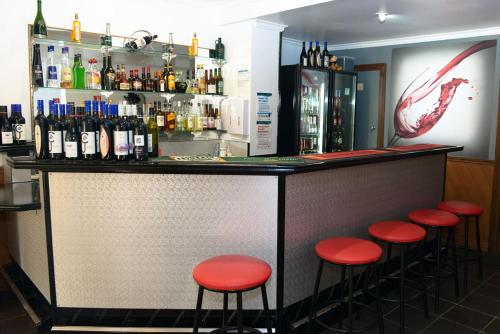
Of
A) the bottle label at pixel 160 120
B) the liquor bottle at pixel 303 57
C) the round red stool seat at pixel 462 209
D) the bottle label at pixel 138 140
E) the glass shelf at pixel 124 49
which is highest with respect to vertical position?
the liquor bottle at pixel 303 57

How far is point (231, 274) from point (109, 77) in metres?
2.46

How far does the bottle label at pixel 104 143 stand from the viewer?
2.28 meters

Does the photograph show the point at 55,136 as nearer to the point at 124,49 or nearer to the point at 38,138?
the point at 38,138

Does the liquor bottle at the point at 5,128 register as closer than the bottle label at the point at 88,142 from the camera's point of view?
No

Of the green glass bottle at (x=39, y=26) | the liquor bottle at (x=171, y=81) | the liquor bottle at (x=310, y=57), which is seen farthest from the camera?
the liquor bottle at (x=310, y=57)

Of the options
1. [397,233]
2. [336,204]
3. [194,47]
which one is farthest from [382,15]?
[397,233]

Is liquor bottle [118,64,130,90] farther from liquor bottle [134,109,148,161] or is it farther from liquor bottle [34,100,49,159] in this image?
liquor bottle [134,109,148,161]

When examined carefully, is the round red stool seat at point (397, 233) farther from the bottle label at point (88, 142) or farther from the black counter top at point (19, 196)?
the black counter top at point (19, 196)

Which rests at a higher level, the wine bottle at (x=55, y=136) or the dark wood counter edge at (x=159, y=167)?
the wine bottle at (x=55, y=136)

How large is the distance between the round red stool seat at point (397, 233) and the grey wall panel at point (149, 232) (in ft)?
2.31

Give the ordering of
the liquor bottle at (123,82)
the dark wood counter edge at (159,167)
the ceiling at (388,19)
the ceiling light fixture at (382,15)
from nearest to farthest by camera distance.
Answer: the dark wood counter edge at (159,167) < the ceiling at (388,19) < the liquor bottle at (123,82) < the ceiling light fixture at (382,15)

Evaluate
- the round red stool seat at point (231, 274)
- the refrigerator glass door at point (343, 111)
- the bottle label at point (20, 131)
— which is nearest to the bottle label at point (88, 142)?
the round red stool seat at point (231, 274)

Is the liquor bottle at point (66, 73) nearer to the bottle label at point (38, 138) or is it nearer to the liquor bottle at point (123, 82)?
the liquor bottle at point (123, 82)

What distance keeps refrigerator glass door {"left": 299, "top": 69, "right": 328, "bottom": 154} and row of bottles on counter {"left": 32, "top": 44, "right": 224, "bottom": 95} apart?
3.57ft
